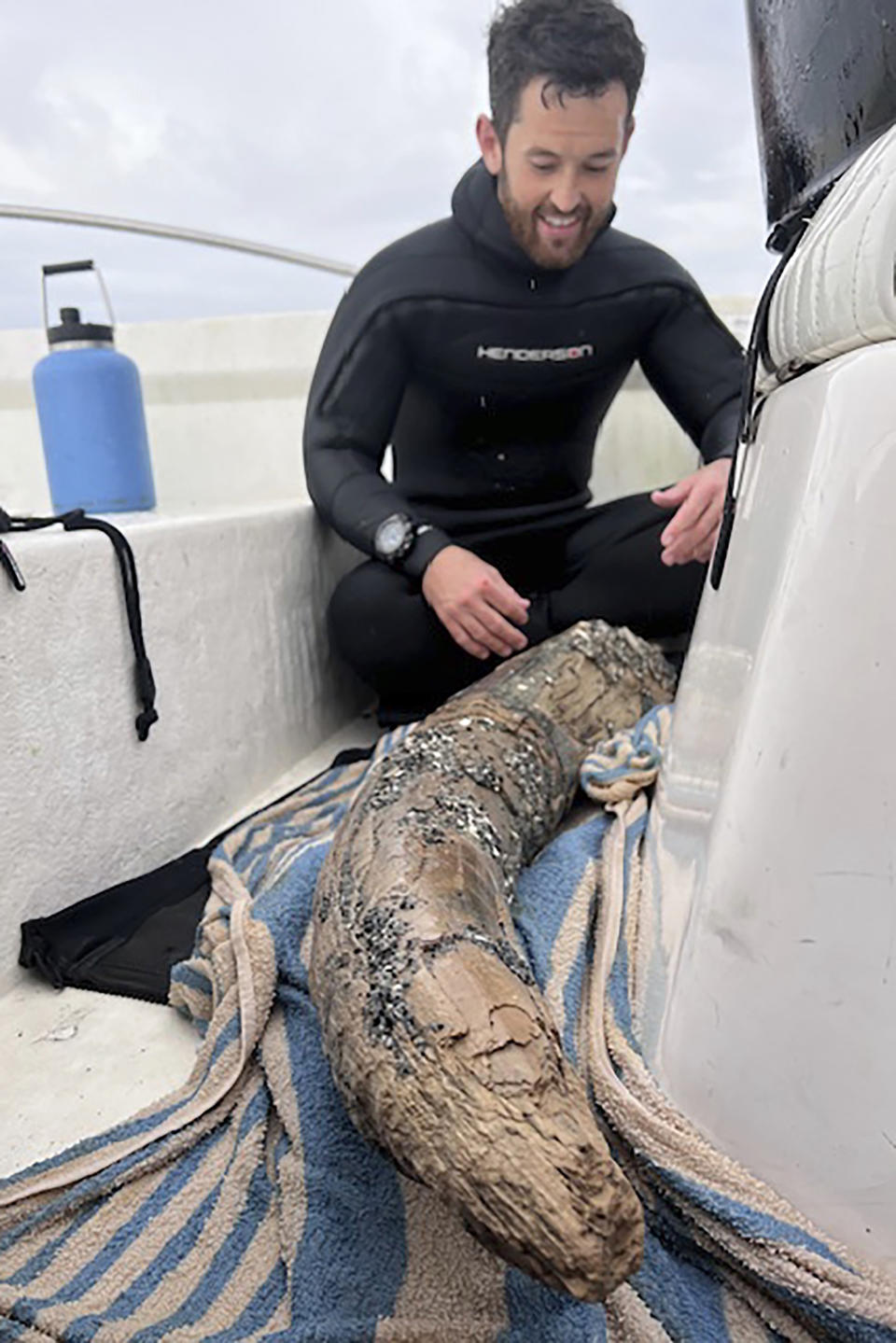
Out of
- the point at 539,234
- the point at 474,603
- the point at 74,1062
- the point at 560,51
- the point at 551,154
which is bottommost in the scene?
the point at 74,1062

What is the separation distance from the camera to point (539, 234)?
57.3 inches

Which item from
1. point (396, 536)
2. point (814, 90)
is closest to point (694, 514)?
point (396, 536)

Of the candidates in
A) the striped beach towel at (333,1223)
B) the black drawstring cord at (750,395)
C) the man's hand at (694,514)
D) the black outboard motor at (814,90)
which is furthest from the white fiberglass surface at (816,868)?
the man's hand at (694,514)

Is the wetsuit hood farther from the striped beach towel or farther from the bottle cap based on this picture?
the striped beach towel

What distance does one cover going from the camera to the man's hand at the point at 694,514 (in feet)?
4.04

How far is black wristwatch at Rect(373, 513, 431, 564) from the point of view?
1428 millimetres

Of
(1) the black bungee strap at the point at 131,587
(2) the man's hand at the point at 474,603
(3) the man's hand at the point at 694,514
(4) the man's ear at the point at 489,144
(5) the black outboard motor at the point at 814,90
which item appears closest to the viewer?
(5) the black outboard motor at the point at 814,90

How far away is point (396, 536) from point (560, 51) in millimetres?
722

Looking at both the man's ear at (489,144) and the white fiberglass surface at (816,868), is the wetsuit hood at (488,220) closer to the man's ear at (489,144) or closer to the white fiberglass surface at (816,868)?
the man's ear at (489,144)

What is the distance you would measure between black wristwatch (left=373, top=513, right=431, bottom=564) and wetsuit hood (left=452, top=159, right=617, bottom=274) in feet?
1.46

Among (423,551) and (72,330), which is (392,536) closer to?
(423,551)

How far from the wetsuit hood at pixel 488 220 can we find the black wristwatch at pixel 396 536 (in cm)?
45

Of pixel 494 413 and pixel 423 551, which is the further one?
pixel 494 413

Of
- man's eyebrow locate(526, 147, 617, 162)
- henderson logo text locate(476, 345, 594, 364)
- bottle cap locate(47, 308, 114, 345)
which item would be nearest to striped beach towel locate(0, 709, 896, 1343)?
henderson logo text locate(476, 345, 594, 364)
